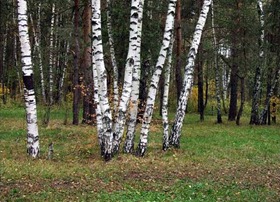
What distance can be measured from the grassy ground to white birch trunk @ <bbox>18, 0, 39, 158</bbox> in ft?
1.66

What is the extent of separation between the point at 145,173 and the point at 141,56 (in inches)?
440

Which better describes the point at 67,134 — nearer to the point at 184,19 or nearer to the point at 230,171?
the point at 230,171

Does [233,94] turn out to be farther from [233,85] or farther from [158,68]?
[158,68]

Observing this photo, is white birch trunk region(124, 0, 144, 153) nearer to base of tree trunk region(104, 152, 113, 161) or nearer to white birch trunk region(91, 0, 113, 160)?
white birch trunk region(91, 0, 113, 160)

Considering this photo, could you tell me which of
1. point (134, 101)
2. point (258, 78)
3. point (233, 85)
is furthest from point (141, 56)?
point (233, 85)

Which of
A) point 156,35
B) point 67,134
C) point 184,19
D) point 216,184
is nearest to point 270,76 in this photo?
point 184,19

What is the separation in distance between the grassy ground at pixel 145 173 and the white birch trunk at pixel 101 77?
502 mm

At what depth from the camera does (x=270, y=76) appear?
2859 centimetres

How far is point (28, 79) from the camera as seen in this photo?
1309 centimetres

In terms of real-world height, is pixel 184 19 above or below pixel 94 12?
above

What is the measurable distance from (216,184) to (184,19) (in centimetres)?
2030

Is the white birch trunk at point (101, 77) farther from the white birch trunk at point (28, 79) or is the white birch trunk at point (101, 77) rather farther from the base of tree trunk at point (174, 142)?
the base of tree trunk at point (174, 142)

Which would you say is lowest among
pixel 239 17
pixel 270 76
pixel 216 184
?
pixel 216 184

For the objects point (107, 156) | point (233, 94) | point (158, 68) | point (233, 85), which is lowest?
point (107, 156)
